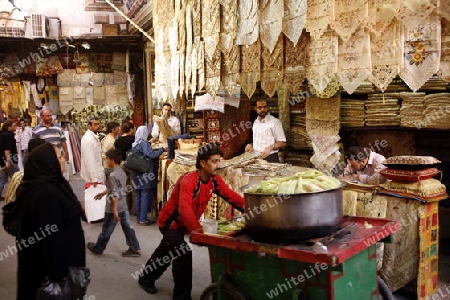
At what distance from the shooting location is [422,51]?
3982mm

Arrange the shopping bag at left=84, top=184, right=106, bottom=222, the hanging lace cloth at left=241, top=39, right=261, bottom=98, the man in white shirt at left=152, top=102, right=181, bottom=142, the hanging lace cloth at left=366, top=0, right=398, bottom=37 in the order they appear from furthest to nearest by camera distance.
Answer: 1. the man in white shirt at left=152, top=102, right=181, bottom=142
2. the shopping bag at left=84, top=184, right=106, bottom=222
3. the hanging lace cloth at left=241, top=39, right=261, bottom=98
4. the hanging lace cloth at left=366, top=0, right=398, bottom=37

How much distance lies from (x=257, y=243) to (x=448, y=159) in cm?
463

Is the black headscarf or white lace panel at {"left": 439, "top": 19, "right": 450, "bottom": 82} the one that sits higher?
white lace panel at {"left": 439, "top": 19, "right": 450, "bottom": 82}

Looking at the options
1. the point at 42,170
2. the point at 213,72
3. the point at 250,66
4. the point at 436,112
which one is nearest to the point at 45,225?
the point at 42,170

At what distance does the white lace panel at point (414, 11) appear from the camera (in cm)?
380

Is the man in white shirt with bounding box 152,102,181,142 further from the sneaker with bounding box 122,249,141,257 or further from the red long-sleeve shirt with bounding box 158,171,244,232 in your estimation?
the red long-sleeve shirt with bounding box 158,171,244,232

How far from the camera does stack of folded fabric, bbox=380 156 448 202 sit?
4.07m

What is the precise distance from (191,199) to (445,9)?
2.68 meters

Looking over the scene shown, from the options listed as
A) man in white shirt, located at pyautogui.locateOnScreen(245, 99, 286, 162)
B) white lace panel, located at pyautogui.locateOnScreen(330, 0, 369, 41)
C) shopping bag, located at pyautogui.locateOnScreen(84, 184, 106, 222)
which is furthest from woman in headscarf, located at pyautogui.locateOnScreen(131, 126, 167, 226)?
white lace panel, located at pyautogui.locateOnScreen(330, 0, 369, 41)

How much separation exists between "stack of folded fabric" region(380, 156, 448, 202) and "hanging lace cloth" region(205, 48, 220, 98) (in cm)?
284

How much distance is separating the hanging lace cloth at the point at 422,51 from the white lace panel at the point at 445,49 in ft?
0.16

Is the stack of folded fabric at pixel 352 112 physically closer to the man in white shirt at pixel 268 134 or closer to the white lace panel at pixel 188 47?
the man in white shirt at pixel 268 134

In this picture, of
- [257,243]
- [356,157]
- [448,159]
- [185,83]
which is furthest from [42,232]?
[448,159]

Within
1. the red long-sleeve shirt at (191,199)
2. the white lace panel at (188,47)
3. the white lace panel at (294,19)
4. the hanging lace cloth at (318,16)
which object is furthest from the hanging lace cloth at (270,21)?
the red long-sleeve shirt at (191,199)
